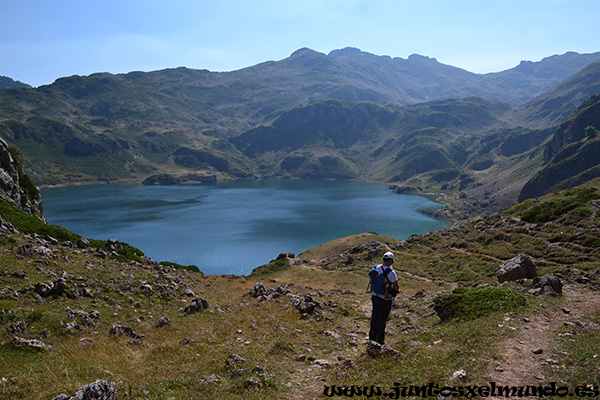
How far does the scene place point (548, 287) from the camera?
73.4ft

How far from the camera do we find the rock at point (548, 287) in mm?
22003

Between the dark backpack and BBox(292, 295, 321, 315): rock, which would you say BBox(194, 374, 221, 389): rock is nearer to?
the dark backpack

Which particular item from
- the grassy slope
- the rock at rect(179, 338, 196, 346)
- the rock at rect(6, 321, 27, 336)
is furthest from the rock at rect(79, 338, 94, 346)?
the rock at rect(179, 338, 196, 346)

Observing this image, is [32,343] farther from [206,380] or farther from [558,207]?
[558,207]

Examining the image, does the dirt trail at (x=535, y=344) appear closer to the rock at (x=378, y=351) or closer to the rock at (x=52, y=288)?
the rock at (x=378, y=351)

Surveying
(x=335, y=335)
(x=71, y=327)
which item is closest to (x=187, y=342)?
(x=71, y=327)

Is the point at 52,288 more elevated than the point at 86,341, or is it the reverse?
the point at 52,288

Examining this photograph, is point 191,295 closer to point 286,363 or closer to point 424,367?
point 286,363

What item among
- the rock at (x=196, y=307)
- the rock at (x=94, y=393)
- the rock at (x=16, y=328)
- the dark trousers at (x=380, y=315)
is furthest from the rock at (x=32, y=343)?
the dark trousers at (x=380, y=315)

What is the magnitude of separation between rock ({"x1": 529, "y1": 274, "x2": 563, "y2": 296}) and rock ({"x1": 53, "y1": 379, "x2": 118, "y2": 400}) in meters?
23.9

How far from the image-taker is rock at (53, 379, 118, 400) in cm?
945

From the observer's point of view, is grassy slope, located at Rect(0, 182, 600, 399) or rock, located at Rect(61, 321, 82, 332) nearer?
grassy slope, located at Rect(0, 182, 600, 399)

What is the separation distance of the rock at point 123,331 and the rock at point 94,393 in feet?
24.2

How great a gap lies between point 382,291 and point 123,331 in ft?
41.9
